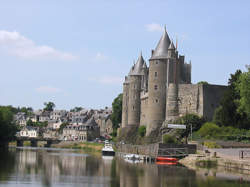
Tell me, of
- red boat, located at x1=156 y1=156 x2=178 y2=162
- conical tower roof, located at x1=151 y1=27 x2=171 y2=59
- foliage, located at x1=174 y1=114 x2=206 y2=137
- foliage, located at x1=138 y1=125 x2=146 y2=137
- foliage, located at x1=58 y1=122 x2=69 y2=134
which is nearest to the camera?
red boat, located at x1=156 y1=156 x2=178 y2=162

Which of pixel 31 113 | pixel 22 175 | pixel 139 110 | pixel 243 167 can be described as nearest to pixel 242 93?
pixel 243 167

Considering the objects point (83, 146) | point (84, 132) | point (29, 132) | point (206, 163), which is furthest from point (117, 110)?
point (29, 132)

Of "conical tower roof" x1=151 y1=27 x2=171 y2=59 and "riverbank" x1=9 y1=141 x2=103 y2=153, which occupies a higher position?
"conical tower roof" x1=151 y1=27 x2=171 y2=59

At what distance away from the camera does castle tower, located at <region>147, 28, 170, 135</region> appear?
67.8 metres

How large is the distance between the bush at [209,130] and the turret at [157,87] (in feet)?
37.5

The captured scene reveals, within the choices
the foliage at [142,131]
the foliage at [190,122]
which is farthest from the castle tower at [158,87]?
the foliage at [190,122]

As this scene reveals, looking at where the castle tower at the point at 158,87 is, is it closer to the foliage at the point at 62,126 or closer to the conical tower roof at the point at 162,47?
the conical tower roof at the point at 162,47

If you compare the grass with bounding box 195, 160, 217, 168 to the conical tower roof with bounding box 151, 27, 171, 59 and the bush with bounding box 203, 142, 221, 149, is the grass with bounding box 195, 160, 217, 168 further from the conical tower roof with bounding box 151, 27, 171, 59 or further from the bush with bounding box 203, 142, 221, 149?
the conical tower roof with bounding box 151, 27, 171, 59

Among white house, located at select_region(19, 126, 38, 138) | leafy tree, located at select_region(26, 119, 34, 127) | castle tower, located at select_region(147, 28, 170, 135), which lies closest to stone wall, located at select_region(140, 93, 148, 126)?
castle tower, located at select_region(147, 28, 170, 135)

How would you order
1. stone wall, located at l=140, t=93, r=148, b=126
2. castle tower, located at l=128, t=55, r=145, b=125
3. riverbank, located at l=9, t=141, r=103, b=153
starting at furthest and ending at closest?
riverbank, located at l=9, t=141, r=103, b=153, castle tower, located at l=128, t=55, r=145, b=125, stone wall, located at l=140, t=93, r=148, b=126

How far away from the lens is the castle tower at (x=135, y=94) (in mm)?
81750

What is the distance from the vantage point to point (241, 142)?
5078cm

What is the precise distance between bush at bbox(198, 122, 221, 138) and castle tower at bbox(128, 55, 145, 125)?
25.2 metres

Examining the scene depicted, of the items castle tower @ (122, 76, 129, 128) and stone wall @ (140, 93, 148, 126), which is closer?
stone wall @ (140, 93, 148, 126)
